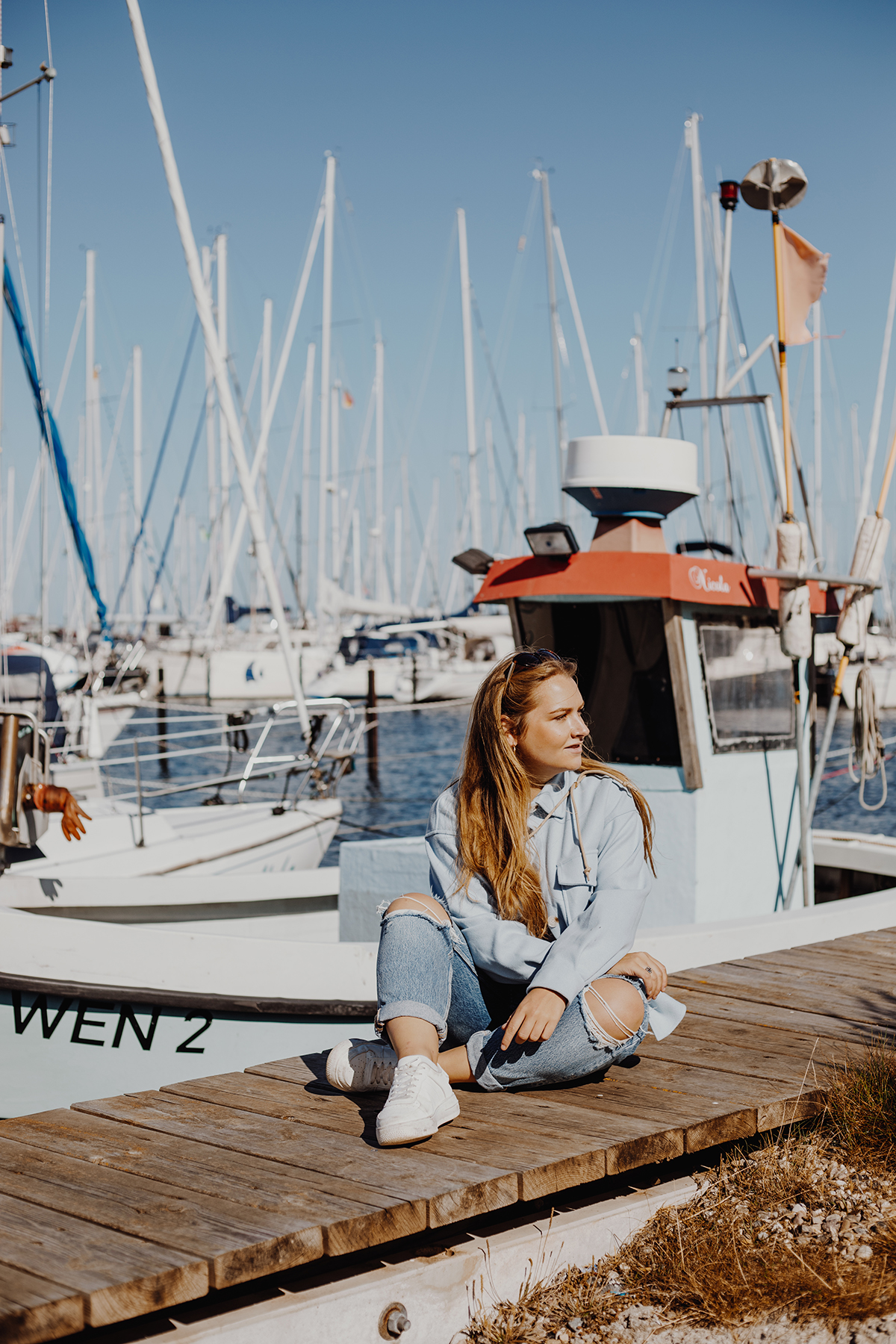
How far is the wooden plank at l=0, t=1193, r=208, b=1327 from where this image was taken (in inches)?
91.6

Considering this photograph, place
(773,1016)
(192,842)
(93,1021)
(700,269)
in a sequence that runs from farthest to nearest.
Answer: (700,269) < (192,842) < (93,1021) < (773,1016)

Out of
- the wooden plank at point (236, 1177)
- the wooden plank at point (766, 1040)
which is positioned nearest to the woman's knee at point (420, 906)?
the wooden plank at point (236, 1177)

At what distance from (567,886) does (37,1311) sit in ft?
5.53

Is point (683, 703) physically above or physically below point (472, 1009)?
above

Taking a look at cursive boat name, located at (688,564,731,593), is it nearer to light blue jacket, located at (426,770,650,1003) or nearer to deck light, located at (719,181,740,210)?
deck light, located at (719,181,740,210)

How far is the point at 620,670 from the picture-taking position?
664cm

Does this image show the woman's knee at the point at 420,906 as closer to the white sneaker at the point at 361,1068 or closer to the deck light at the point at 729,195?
the white sneaker at the point at 361,1068

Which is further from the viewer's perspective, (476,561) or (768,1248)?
(476,561)

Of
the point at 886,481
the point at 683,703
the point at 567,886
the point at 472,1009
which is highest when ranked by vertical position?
the point at 886,481

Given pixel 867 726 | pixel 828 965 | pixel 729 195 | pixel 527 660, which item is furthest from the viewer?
pixel 729 195

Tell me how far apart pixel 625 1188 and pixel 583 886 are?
85 centimetres

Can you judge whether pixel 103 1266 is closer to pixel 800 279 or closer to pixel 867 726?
pixel 867 726

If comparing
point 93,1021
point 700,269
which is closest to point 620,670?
point 93,1021

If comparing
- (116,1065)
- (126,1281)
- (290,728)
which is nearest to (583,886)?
(126,1281)
